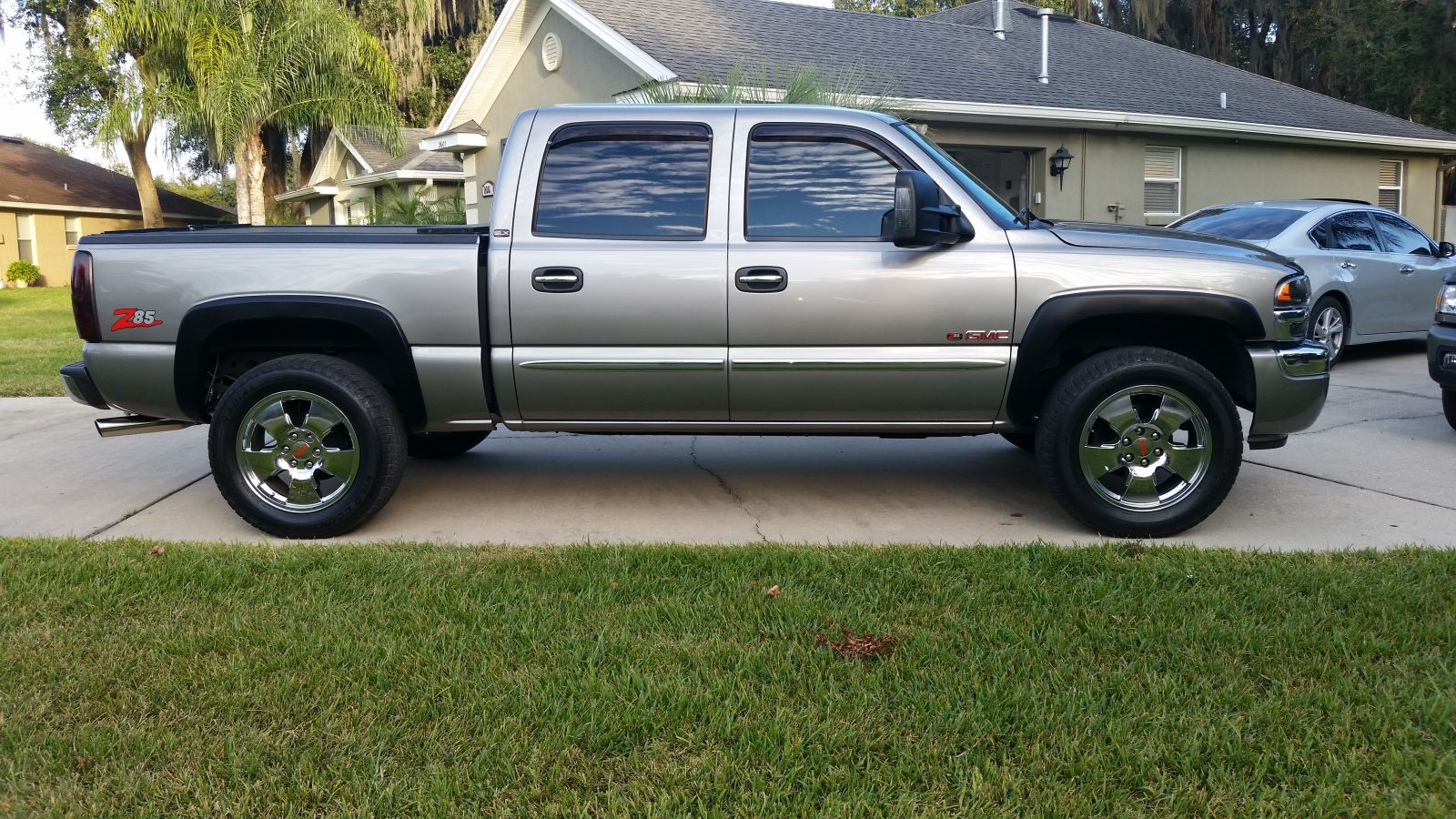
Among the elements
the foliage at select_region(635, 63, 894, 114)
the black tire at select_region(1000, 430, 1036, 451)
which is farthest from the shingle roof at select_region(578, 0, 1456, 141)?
the black tire at select_region(1000, 430, 1036, 451)

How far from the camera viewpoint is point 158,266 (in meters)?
5.03

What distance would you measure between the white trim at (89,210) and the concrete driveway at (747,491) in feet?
97.2

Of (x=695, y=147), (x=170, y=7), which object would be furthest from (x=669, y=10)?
(x=695, y=147)

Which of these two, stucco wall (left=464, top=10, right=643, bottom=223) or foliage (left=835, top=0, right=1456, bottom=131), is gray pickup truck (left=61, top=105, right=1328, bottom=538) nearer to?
stucco wall (left=464, top=10, right=643, bottom=223)

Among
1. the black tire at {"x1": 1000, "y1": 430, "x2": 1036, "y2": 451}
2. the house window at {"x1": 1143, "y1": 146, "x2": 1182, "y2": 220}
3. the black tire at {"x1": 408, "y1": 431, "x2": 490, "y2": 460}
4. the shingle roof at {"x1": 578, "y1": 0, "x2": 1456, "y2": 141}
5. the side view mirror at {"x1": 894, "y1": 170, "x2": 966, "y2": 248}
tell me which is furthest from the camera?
the house window at {"x1": 1143, "y1": 146, "x2": 1182, "y2": 220}

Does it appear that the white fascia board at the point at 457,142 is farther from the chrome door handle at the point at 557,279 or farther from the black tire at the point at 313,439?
the chrome door handle at the point at 557,279

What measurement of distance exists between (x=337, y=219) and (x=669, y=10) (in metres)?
16.0

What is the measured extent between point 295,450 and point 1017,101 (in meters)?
14.3

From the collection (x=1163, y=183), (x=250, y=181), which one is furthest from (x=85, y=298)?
(x=250, y=181)

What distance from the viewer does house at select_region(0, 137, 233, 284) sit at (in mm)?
33094

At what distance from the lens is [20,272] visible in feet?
104

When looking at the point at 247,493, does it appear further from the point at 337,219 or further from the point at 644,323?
the point at 337,219

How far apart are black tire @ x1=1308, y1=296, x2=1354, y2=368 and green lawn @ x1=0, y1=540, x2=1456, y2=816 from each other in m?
6.45

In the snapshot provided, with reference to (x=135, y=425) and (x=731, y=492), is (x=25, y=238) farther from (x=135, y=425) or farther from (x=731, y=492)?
(x=731, y=492)
